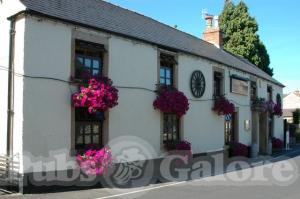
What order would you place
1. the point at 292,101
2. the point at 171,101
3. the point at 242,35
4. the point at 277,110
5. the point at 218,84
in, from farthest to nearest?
the point at 292,101 < the point at 242,35 < the point at 277,110 < the point at 218,84 < the point at 171,101

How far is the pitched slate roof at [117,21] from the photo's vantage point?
12805mm

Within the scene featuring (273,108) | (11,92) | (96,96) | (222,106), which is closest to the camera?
(11,92)

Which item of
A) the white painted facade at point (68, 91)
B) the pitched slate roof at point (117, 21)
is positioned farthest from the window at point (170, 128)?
the pitched slate roof at point (117, 21)

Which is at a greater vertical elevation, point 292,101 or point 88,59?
point 292,101

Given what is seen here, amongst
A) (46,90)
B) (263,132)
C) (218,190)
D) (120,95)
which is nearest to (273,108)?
(263,132)

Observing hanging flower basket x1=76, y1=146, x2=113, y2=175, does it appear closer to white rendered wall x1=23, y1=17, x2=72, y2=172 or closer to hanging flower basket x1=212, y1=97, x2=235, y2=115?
white rendered wall x1=23, y1=17, x2=72, y2=172

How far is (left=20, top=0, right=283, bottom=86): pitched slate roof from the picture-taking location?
1280cm

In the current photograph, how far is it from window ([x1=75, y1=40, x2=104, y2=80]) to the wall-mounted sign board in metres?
10.8

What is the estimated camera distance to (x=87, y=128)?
13.4m

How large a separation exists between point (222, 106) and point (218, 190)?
891 cm

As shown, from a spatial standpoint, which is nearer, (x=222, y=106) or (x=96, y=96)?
(x=96, y=96)

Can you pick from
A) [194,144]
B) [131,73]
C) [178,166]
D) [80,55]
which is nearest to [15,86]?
[80,55]

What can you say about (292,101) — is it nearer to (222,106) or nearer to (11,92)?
(222,106)

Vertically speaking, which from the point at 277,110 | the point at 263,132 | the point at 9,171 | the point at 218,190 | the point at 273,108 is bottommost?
the point at 218,190
